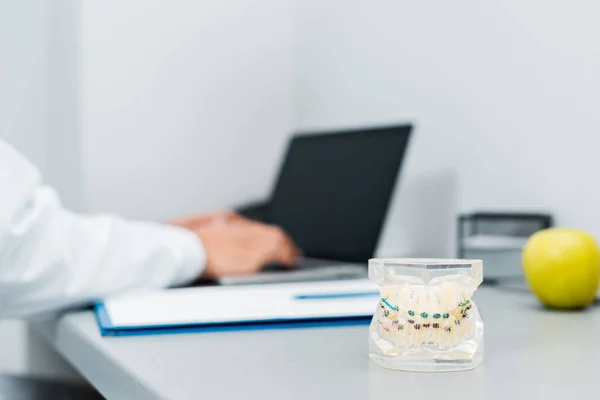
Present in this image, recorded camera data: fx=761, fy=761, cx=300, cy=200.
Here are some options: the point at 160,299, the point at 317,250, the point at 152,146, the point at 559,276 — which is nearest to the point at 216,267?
the point at 160,299

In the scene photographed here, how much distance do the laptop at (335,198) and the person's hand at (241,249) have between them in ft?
0.06

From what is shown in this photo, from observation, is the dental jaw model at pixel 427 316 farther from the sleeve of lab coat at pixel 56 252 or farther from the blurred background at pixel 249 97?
the blurred background at pixel 249 97

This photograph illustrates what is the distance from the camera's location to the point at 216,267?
989mm

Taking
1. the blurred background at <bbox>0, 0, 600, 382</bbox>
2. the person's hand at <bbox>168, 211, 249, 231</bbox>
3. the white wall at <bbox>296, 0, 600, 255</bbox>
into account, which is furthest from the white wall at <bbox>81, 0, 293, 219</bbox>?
the person's hand at <bbox>168, 211, 249, 231</bbox>

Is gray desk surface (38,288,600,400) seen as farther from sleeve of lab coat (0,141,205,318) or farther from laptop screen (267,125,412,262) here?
laptop screen (267,125,412,262)

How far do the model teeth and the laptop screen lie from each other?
1.99ft

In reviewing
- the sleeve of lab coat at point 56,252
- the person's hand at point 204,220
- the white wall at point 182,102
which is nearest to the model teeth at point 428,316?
the sleeve of lab coat at point 56,252

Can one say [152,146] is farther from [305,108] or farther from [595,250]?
[595,250]

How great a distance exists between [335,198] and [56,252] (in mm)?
596

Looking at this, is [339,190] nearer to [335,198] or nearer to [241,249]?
[335,198]

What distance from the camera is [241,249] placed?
105 cm

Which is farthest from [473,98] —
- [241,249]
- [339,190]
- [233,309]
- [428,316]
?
[428,316]

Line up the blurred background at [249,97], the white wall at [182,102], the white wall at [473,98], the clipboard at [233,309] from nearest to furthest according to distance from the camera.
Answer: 1. the clipboard at [233,309]
2. the white wall at [473,98]
3. the blurred background at [249,97]
4. the white wall at [182,102]

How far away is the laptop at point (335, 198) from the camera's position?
1.14 metres
